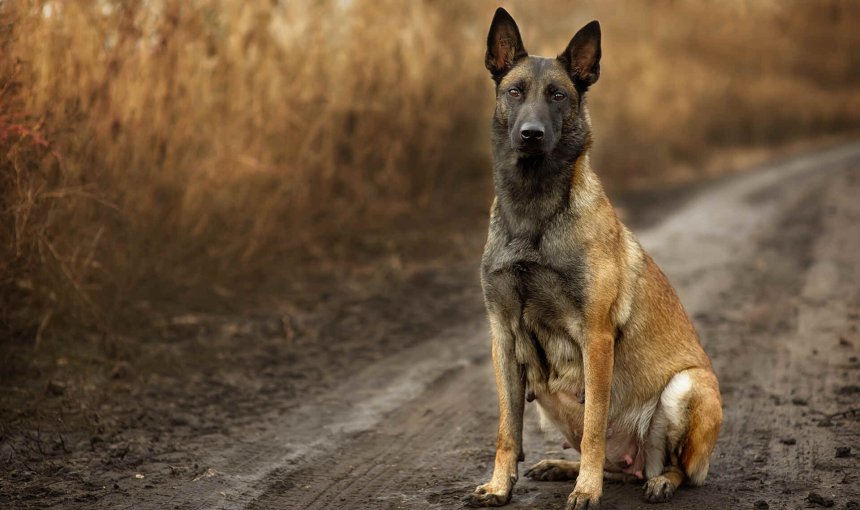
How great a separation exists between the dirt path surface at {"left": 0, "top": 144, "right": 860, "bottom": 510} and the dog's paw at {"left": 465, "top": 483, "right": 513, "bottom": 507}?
85 millimetres

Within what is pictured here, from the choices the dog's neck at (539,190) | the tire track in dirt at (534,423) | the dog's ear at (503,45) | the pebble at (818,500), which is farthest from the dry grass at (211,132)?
the pebble at (818,500)

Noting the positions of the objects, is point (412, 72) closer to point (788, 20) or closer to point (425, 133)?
point (425, 133)

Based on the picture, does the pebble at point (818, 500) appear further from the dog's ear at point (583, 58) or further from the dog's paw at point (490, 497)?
the dog's ear at point (583, 58)

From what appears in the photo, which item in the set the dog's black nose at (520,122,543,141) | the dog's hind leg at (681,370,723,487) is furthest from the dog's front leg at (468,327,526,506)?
the dog's black nose at (520,122,543,141)

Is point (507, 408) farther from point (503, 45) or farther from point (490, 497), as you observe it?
point (503, 45)

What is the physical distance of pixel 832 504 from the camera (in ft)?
12.5

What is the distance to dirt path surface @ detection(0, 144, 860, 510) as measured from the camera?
4.15m

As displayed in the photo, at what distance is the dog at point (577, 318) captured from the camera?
3883 millimetres

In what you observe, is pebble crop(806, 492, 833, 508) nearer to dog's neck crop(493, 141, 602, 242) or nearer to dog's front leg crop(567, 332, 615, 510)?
dog's front leg crop(567, 332, 615, 510)

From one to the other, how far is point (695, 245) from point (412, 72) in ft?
12.3

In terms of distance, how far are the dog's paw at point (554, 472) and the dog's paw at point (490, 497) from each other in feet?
1.26

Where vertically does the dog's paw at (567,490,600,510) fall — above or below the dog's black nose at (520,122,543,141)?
below

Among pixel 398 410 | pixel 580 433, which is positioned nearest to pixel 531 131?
pixel 580 433

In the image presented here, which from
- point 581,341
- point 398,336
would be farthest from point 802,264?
point 581,341
